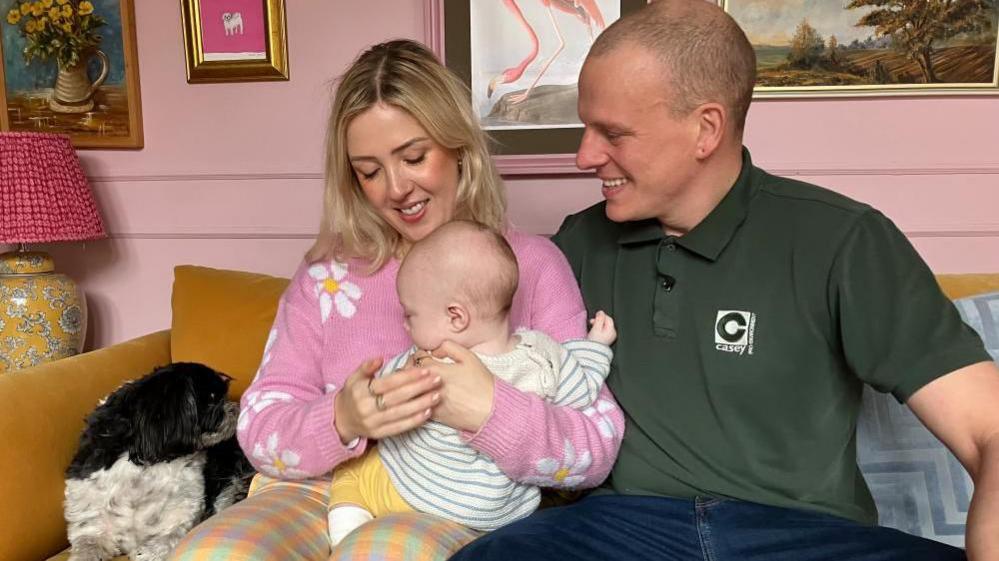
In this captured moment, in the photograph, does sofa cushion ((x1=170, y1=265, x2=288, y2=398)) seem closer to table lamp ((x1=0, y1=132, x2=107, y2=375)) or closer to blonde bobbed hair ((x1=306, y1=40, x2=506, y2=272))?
table lamp ((x1=0, y1=132, x2=107, y2=375))

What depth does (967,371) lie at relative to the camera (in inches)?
44.3

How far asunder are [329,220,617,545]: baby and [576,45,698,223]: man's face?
0.92 feet

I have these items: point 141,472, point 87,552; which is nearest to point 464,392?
point 141,472

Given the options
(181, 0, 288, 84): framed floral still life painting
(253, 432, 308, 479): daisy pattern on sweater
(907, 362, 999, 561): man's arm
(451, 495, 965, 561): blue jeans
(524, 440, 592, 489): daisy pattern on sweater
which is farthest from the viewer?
(181, 0, 288, 84): framed floral still life painting

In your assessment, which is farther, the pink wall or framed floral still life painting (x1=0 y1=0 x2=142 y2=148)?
framed floral still life painting (x1=0 y1=0 x2=142 y2=148)

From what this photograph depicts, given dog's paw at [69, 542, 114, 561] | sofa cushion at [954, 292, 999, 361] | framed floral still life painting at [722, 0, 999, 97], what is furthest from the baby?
framed floral still life painting at [722, 0, 999, 97]

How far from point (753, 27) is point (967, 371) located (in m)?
1.31

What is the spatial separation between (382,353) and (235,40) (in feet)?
4.54

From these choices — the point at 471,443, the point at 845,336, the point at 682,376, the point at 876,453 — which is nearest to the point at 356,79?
the point at 471,443

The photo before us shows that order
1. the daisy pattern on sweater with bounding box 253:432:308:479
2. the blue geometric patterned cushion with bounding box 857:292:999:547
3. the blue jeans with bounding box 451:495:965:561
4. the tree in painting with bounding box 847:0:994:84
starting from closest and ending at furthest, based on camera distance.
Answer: the blue jeans with bounding box 451:495:965:561 → the daisy pattern on sweater with bounding box 253:432:308:479 → the blue geometric patterned cushion with bounding box 857:292:999:547 → the tree in painting with bounding box 847:0:994:84

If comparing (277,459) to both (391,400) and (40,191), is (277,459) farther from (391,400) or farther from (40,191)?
(40,191)

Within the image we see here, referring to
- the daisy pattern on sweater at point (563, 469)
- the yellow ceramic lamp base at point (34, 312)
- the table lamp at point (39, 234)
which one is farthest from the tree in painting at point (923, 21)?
the yellow ceramic lamp base at point (34, 312)

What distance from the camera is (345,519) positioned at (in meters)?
1.35

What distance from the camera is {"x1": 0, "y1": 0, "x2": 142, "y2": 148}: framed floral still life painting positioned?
2418 millimetres
